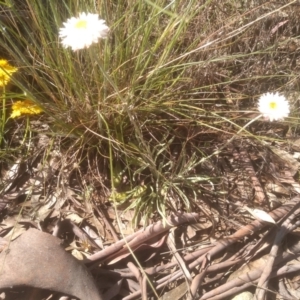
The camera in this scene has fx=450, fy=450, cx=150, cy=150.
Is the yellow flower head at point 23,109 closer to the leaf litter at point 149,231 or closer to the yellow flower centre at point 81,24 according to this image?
the leaf litter at point 149,231

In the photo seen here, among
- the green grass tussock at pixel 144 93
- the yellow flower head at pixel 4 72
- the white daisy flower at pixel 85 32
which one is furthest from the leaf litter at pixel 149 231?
the white daisy flower at pixel 85 32

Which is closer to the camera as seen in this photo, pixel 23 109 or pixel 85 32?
pixel 85 32

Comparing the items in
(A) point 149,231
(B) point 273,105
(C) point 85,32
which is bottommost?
(A) point 149,231

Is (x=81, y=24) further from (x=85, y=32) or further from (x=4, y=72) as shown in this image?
(x=4, y=72)

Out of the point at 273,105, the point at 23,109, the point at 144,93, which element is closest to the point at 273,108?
the point at 273,105

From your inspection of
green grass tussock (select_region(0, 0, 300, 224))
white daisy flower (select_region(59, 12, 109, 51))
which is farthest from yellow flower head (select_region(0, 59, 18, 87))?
white daisy flower (select_region(59, 12, 109, 51))

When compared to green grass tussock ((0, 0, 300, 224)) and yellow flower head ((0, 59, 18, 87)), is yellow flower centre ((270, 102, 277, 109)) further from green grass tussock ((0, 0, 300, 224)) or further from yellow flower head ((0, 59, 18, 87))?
yellow flower head ((0, 59, 18, 87))
